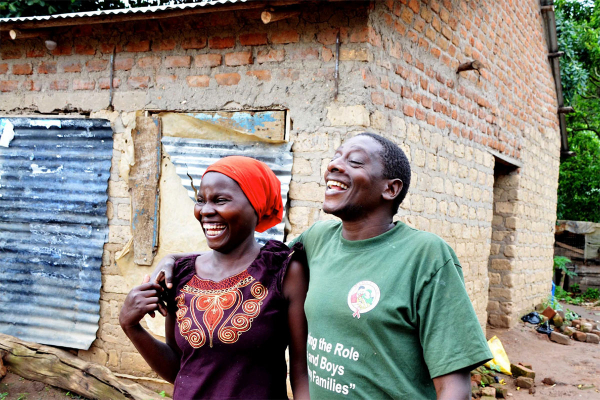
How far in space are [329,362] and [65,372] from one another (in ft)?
10.9

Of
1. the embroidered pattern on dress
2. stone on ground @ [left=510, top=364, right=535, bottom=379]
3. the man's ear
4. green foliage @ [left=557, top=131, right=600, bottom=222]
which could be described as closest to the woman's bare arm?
the embroidered pattern on dress

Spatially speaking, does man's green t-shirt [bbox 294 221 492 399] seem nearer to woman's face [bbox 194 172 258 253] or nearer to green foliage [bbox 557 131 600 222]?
woman's face [bbox 194 172 258 253]

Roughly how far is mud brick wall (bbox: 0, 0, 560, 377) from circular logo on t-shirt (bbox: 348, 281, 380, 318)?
2425mm

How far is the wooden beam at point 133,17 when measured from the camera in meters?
3.69

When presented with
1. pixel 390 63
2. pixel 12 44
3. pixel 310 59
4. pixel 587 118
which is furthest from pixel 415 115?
pixel 587 118

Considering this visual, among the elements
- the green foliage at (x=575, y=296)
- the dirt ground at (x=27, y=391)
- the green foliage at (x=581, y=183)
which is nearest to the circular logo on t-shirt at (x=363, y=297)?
the dirt ground at (x=27, y=391)

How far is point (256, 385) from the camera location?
1686 mm

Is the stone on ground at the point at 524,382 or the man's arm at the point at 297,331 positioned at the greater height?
the man's arm at the point at 297,331

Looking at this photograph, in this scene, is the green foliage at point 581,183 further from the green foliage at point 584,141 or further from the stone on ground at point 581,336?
the stone on ground at point 581,336

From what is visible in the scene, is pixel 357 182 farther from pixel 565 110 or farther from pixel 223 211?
pixel 565 110

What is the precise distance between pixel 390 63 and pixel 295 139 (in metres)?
0.98

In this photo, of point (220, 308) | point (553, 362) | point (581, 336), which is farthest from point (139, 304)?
point (581, 336)

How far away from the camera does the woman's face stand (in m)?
1.78

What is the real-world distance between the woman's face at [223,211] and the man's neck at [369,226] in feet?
1.26
